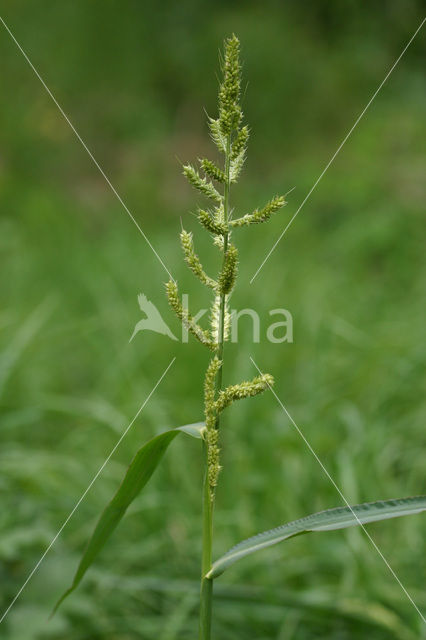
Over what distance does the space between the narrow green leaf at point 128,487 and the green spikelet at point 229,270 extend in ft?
0.55

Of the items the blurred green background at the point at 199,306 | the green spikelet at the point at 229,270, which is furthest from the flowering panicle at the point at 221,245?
the blurred green background at the point at 199,306

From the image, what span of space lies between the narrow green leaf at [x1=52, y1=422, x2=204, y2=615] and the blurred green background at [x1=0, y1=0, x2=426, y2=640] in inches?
25.2

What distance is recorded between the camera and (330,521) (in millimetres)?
634

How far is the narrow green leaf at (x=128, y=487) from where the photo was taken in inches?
25.1

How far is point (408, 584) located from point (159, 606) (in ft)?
1.88

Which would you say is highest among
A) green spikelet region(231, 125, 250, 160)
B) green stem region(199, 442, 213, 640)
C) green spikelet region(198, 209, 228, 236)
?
green spikelet region(231, 125, 250, 160)

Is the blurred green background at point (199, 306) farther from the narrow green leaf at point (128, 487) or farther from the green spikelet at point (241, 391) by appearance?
the green spikelet at point (241, 391)

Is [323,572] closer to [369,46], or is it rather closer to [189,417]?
[189,417]

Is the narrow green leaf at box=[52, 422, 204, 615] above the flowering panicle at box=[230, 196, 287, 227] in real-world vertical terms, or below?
below

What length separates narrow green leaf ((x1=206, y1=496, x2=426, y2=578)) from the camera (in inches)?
24.2

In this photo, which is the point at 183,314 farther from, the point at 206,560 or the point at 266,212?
the point at 206,560

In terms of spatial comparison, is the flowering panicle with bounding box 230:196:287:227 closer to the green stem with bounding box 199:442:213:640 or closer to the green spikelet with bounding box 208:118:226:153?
the green spikelet with bounding box 208:118:226:153

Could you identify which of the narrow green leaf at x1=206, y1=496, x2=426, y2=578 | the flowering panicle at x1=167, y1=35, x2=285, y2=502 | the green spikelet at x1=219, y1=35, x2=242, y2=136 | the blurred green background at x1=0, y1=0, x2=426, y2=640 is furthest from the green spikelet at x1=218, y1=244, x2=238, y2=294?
the blurred green background at x1=0, y1=0, x2=426, y2=640

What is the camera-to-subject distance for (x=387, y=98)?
5820 millimetres
